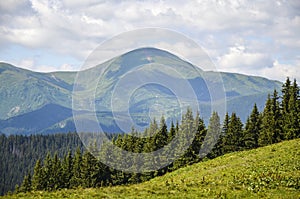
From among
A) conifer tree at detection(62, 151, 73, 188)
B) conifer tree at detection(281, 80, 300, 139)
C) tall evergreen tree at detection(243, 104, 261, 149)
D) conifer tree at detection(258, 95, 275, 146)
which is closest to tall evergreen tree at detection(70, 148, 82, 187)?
conifer tree at detection(62, 151, 73, 188)

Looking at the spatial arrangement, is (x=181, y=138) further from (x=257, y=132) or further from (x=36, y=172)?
(x=36, y=172)

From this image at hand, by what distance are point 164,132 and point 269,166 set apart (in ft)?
127

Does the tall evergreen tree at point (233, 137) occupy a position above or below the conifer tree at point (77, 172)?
above

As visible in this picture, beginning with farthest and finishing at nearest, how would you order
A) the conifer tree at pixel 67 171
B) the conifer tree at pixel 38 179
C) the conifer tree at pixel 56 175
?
the conifer tree at pixel 67 171, the conifer tree at pixel 56 175, the conifer tree at pixel 38 179

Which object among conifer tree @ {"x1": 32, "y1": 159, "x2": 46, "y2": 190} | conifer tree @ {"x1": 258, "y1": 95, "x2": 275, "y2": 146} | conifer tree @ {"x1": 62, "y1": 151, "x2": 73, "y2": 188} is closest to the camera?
conifer tree @ {"x1": 258, "y1": 95, "x2": 275, "y2": 146}

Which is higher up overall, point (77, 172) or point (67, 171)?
point (77, 172)

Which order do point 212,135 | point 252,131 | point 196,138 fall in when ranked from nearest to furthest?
point 196,138 < point 212,135 < point 252,131

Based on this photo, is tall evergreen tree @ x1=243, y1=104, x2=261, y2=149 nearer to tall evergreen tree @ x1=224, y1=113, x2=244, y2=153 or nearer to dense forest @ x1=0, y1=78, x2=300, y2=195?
dense forest @ x1=0, y1=78, x2=300, y2=195

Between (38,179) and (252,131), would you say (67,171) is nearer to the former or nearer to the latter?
(38,179)

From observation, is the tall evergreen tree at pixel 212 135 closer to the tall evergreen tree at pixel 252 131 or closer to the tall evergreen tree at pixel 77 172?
the tall evergreen tree at pixel 252 131

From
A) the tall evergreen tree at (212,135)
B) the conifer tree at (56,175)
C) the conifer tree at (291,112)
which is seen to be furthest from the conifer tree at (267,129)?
the conifer tree at (56,175)

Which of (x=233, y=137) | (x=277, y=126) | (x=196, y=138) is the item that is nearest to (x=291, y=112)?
(x=277, y=126)

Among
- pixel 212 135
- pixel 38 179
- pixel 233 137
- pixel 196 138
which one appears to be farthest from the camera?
pixel 38 179

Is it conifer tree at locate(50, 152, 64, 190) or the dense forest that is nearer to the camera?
the dense forest
